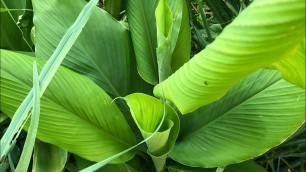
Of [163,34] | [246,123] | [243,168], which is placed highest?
[163,34]

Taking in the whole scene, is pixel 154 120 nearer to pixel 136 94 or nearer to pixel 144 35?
pixel 136 94

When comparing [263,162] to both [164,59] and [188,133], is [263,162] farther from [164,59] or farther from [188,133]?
[164,59]

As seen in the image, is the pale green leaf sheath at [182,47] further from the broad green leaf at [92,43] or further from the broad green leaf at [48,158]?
the broad green leaf at [48,158]

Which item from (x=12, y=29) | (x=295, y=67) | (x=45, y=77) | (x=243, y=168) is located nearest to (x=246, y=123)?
(x=243, y=168)

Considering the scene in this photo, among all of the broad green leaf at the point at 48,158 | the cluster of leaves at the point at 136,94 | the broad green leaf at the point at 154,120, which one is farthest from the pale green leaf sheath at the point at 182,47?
the broad green leaf at the point at 48,158

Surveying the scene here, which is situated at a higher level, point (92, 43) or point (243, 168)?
point (92, 43)
